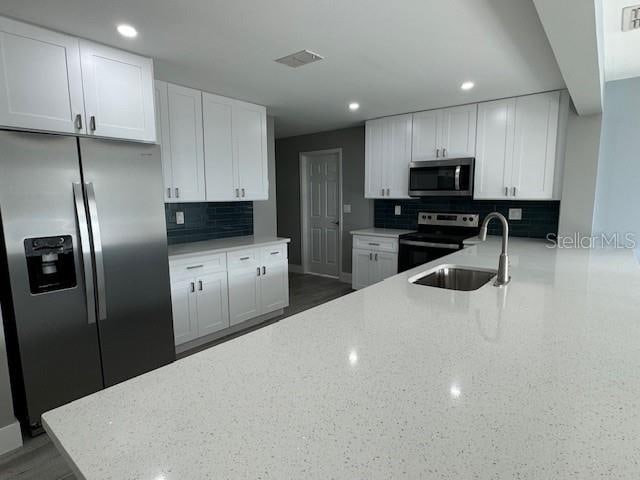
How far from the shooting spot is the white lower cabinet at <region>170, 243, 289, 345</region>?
2.93 metres

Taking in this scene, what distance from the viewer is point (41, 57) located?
6.61ft

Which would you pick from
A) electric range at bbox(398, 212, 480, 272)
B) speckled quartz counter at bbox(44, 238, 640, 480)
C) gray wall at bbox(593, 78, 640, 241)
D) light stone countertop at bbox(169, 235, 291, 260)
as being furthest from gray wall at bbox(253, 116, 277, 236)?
gray wall at bbox(593, 78, 640, 241)

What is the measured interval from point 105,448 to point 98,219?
6.05ft

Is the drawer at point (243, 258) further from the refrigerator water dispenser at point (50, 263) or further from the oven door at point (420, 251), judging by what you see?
the oven door at point (420, 251)

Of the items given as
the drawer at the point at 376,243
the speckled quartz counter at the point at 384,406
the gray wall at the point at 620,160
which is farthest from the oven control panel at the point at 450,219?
the speckled quartz counter at the point at 384,406

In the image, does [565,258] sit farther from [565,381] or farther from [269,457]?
[269,457]

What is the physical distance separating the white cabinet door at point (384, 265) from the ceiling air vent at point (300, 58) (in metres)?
2.46

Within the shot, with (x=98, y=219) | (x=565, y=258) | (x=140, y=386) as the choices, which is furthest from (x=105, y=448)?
(x=565, y=258)

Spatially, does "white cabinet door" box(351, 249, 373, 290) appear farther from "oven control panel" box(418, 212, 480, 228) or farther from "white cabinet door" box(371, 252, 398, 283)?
"oven control panel" box(418, 212, 480, 228)

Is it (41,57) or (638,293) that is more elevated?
(41,57)

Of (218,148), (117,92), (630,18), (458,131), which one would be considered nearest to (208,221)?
(218,148)

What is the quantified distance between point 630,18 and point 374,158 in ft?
9.01

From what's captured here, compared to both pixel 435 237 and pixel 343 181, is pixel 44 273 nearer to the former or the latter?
pixel 435 237

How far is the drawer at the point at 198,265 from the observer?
9.36ft
